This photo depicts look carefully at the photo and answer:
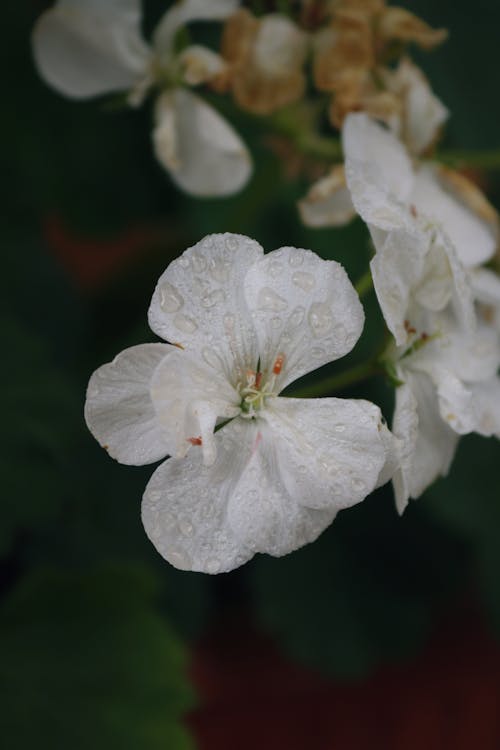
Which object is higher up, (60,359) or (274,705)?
(60,359)

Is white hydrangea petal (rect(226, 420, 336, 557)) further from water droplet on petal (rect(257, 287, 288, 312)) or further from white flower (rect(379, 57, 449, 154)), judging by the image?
white flower (rect(379, 57, 449, 154))

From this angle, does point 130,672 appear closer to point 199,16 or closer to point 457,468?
point 457,468

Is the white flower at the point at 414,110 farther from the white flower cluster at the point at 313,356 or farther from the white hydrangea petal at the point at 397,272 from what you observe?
the white hydrangea petal at the point at 397,272

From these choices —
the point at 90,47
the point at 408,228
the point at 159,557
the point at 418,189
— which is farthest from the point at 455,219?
the point at 159,557

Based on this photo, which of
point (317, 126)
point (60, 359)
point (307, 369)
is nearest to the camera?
point (307, 369)

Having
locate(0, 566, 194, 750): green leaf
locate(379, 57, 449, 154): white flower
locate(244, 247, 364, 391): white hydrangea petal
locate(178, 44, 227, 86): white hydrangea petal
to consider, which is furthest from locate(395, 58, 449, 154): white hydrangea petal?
locate(0, 566, 194, 750): green leaf

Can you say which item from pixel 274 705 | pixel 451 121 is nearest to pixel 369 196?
pixel 451 121
